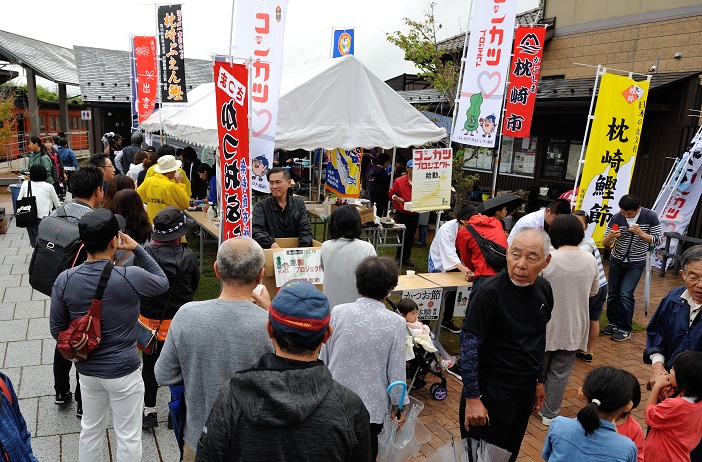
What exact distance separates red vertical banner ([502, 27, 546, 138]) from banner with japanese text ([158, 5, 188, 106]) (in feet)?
23.9

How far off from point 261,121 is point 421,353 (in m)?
2.87

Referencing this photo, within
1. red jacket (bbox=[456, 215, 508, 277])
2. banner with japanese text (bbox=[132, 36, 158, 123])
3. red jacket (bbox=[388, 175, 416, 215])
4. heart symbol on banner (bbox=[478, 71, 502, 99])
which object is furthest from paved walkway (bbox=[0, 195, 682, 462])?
banner with japanese text (bbox=[132, 36, 158, 123])

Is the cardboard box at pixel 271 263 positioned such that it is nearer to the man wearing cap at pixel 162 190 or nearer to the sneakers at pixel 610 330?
the man wearing cap at pixel 162 190

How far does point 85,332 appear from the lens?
275 cm

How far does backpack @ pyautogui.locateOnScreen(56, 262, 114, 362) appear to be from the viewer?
2.74 meters

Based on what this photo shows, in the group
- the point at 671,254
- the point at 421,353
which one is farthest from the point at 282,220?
the point at 671,254

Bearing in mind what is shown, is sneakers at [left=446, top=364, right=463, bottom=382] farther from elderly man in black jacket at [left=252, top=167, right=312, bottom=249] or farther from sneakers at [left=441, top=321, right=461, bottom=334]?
elderly man in black jacket at [left=252, top=167, right=312, bottom=249]

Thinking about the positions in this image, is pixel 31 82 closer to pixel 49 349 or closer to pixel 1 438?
pixel 49 349

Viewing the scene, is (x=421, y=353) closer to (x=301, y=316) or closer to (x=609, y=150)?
(x=301, y=316)

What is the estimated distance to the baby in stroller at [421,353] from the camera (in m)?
4.37

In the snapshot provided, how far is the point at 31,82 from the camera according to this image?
1928cm

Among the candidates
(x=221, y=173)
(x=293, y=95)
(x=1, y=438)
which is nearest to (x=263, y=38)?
(x=221, y=173)

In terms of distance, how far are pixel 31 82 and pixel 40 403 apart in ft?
63.8

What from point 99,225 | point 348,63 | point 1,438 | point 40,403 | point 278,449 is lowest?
point 40,403
